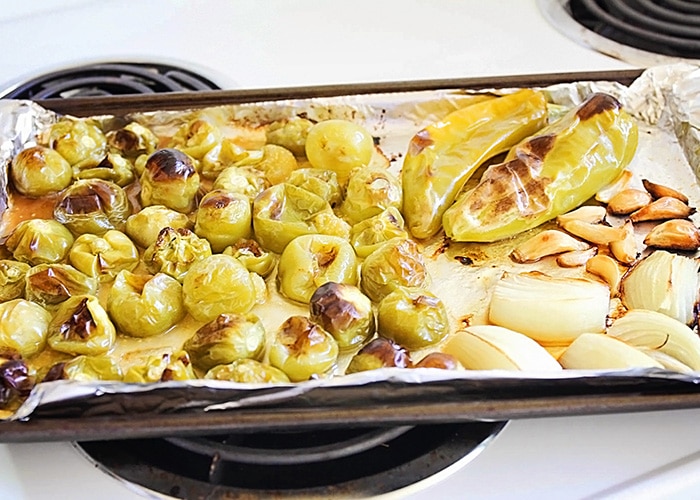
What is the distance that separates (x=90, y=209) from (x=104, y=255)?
0.34 ft

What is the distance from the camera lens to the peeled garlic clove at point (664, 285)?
3.40 feet

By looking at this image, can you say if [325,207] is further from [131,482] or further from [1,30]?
[1,30]

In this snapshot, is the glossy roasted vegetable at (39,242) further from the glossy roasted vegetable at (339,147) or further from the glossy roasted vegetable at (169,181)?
the glossy roasted vegetable at (339,147)

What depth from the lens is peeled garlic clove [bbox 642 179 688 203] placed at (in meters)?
1.23

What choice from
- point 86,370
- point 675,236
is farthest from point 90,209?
point 675,236

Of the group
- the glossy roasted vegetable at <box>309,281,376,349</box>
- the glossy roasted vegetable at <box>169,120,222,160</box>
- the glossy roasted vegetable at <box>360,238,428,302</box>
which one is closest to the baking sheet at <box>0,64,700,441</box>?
the glossy roasted vegetable at <box>309,281,376,349</box>

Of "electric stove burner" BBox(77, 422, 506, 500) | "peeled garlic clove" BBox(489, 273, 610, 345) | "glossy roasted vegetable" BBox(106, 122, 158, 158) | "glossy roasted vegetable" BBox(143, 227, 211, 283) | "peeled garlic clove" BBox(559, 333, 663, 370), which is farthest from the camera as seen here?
"glossy roasted vegetable" BBox(106, 122, 158, 158)

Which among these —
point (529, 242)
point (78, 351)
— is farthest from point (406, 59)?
point (78, 351)

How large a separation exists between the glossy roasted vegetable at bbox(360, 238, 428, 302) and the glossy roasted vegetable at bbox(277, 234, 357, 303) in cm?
3

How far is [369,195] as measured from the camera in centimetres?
121

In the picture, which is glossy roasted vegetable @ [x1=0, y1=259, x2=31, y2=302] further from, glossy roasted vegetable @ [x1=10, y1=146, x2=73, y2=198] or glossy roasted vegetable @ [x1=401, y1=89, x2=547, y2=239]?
glossy roasted vegetable @ [x1=401, y1=89, x2=547, y2=239]

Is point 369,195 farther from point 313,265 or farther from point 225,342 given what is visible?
point 225,342

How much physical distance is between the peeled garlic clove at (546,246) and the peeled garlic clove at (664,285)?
0.10 m

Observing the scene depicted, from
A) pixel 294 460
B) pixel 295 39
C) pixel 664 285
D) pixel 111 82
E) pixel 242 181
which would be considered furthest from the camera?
pixel 295 39
